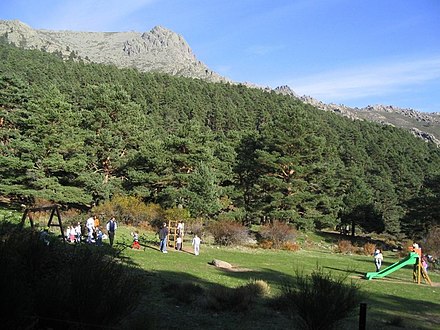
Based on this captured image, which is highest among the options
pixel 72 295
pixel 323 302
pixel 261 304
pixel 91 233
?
pixel 72 295

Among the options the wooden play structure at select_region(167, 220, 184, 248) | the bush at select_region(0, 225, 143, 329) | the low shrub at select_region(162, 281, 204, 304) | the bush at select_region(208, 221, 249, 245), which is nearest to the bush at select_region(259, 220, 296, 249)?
the bush at select_region(208, 221, 249, 245)

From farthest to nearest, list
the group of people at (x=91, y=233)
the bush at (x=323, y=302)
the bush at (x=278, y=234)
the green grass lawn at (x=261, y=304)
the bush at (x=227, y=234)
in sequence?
the bush at (x=278, y=234) < the bush at (x=227, y=234) < the group of people at (x=91, y=233) < the green grass lawn at (x=261, y=304) < the bush at (x=323, y=302)

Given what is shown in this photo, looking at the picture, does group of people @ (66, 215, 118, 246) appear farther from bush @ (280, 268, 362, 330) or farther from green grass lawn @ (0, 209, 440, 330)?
bush @ (280, 268, 362, 330)

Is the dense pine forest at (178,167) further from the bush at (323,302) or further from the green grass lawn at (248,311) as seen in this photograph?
the bush at (323,302)

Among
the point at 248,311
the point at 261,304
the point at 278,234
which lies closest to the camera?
the point at 248,311

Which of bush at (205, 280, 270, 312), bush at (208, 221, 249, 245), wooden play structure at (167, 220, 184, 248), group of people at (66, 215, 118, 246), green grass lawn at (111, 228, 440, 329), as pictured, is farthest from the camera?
bush at (208, 221, 249, 245)

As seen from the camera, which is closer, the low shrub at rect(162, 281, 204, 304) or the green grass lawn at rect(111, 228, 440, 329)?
the green grass lawn at rect(111, 228, 440, 329)

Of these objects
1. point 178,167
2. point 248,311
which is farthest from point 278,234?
point 248,311

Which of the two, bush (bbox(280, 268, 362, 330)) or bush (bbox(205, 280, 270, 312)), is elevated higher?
bush (bbox(280, 268, 362, 330))

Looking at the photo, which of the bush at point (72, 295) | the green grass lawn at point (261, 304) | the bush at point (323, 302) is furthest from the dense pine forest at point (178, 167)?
the bush at point (72, 295)

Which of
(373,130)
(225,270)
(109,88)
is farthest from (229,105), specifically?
(225,270)

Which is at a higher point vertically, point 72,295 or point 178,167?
point 178,167

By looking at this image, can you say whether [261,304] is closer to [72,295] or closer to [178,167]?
[72,295]

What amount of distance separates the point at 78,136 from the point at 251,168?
19874mm
